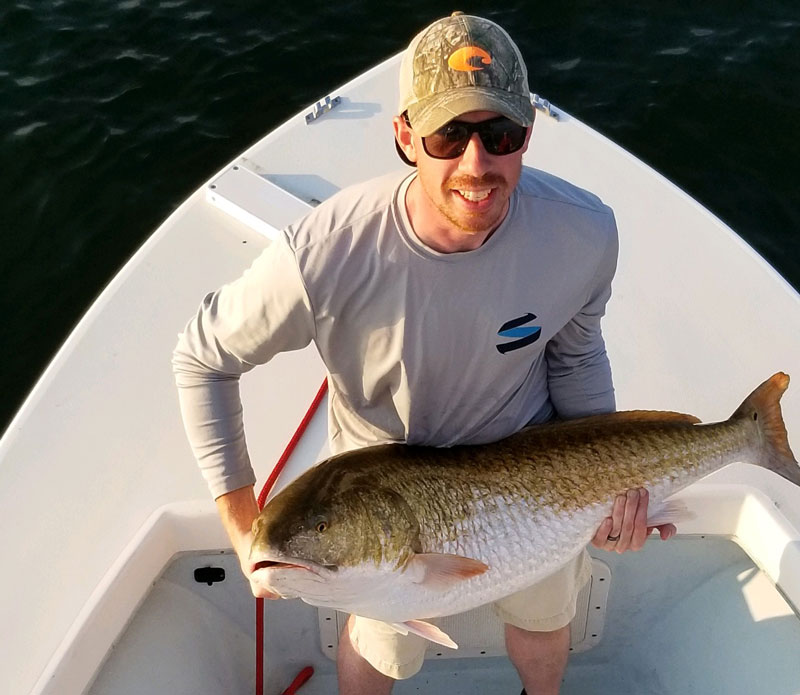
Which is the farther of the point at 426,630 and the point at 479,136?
the point at 426,630

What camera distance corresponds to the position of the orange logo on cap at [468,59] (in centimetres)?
195

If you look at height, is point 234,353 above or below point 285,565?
above

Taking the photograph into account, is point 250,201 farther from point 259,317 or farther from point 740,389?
point 740,389

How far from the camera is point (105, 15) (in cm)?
775

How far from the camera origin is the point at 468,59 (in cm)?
195

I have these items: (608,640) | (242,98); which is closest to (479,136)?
(608,640)

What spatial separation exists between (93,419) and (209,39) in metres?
5.23

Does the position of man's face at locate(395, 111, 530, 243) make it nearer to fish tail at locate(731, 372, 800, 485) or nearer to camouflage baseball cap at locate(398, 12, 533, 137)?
camouflage baseball cap at locate(398, 12, 533, 137)

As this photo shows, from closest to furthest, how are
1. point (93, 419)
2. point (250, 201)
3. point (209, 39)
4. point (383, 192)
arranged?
point (383, 192)
point (93, 419)
point (250, 201)
point (209, 39)

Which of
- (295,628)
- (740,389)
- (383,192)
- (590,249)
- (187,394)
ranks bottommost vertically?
(295,628)

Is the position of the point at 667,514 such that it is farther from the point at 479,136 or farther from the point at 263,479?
the point at 263,479

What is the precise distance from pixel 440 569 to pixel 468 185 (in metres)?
0.94

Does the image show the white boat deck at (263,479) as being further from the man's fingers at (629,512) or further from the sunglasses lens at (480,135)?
the sunglasses lens at (480,135)

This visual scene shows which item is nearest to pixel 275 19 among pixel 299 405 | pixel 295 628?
pixel 299 405
